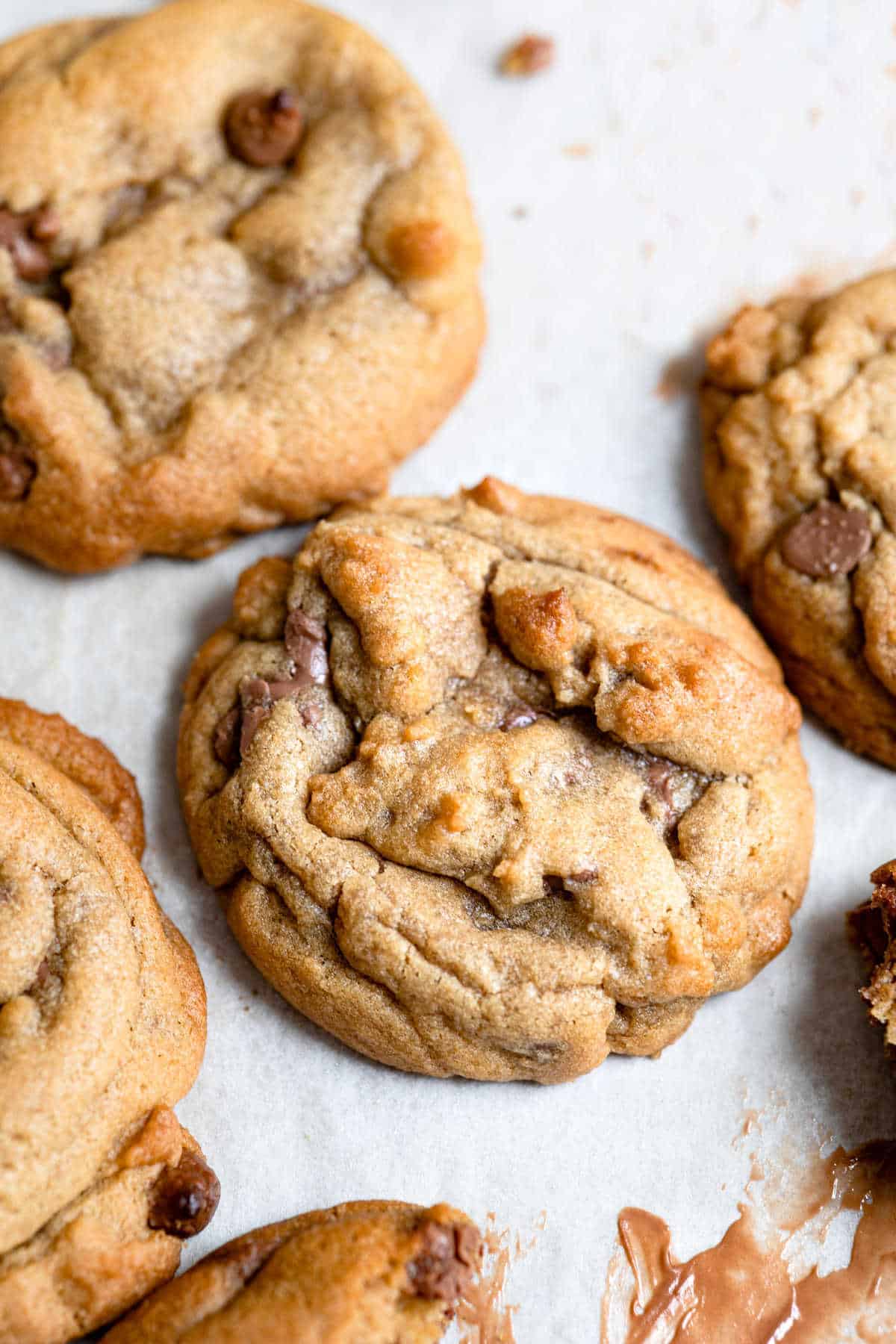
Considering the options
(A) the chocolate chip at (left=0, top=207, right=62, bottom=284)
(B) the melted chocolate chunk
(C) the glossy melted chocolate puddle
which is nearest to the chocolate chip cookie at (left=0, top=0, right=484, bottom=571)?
(A) the chocolate chip at (left=0, top=207, right=62, bottom=284)

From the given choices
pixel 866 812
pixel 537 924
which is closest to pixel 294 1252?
pixel 537 924

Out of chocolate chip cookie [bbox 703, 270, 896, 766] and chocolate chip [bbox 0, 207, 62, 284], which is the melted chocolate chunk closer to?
chocolate chip cookie [bbox 703, 270, 896, 766]

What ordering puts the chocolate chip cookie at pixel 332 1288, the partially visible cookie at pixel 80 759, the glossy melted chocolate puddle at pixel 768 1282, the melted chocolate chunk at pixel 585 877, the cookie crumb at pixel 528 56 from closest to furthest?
the chocolate chip cookie at pixel 332 1288
the melted chocolate chunk at pixel 585 877
the glossy melted chocolate puddle at pixel 768 1282
the partially visible cookie at pixel 80 759
the cookie crumb at pixel 528 56

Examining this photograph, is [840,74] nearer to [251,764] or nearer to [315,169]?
[315,169]

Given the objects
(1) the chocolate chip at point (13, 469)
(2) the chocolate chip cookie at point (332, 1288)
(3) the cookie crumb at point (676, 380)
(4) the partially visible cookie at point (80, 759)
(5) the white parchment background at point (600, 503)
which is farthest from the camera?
(3) the cookie crumb at point (676, 380)

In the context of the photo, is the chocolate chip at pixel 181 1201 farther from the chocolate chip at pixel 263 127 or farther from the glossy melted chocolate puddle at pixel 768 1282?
the chocolate chip at pixel 263 127

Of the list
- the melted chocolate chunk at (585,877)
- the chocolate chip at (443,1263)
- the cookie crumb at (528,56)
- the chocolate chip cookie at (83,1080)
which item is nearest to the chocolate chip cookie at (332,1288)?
the chocolate chip at (443,1263)

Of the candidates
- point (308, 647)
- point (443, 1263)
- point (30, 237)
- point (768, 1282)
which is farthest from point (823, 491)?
point (30, 237)
